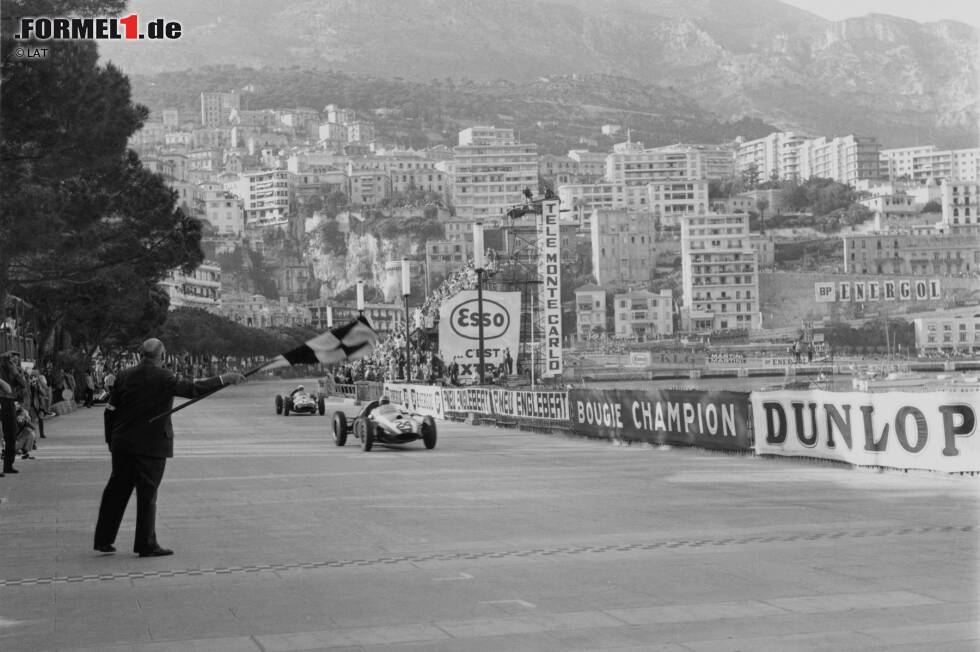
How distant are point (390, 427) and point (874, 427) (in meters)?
9.27

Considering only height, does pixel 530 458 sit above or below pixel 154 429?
below

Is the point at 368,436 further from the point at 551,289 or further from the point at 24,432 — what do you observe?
the point at 551,289

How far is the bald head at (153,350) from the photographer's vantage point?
11.7 metres

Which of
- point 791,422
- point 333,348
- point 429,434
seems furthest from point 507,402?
point 333,348

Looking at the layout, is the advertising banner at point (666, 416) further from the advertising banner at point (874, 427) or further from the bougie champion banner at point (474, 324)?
the bougie champion banner at point (474, 324)

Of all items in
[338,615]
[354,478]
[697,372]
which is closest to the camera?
[338,615]

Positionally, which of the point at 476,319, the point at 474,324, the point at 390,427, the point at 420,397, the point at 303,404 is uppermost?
the point at 476,319

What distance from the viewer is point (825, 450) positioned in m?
19.9

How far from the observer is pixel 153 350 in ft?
38.7

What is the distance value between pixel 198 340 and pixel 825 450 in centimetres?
11166

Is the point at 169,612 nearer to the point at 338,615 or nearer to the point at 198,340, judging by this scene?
the point at 338,615

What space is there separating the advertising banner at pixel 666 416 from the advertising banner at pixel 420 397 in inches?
408

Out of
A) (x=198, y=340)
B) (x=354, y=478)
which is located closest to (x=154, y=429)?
(x=354, y=478)

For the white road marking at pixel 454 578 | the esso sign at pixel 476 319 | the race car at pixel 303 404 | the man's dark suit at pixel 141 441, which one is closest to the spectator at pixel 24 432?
the man's dark suit at pixel 141 441
